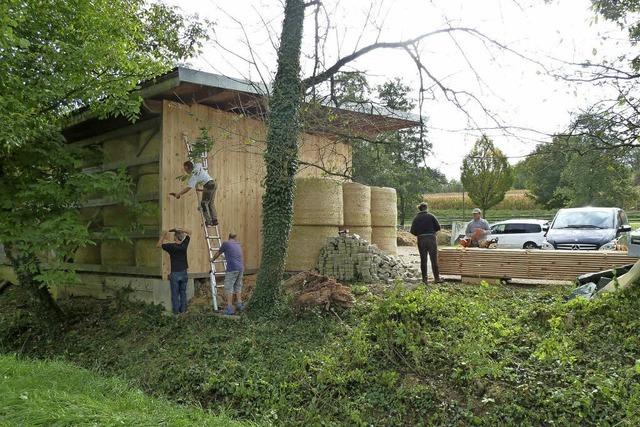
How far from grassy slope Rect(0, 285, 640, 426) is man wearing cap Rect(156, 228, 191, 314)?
1.95 ft

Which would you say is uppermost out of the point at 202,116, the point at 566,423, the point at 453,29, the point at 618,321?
the point at 453,29

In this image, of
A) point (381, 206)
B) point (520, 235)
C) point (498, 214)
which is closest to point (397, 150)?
point (381, 206)

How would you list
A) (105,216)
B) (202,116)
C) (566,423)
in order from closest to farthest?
(566,423) < (202,116) < (105,216)

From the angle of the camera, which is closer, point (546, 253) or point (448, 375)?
point (448, 375)

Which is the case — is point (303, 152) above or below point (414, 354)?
above

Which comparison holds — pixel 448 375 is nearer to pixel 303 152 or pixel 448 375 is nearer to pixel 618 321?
pixel 618 321

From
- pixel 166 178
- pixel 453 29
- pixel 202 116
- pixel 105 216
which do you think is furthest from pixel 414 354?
pixel 105 216

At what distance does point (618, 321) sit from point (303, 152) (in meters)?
7.49

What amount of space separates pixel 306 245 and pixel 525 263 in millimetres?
4316

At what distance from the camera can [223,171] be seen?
34.8ft

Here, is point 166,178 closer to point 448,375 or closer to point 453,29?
point 453,29

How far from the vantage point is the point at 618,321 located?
6156mm

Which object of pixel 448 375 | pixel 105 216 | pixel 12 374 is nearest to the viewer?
pixel 448 375

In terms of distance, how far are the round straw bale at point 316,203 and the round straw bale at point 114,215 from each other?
11.5 feet
